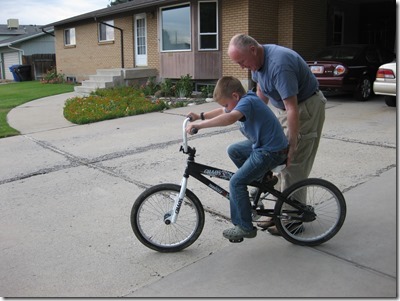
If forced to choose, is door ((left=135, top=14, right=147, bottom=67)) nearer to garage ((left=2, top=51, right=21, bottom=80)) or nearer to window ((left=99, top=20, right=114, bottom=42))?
window ((left=99, top=20, right=114, bottom=42))

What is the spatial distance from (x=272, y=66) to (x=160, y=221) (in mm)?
1595

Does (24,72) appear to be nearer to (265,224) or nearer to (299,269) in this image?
(265,224)

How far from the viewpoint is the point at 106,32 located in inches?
806

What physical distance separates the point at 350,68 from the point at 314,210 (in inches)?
346

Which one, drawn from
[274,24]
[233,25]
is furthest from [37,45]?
[274,24]

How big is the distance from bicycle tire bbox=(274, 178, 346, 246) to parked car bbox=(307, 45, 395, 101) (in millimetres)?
8422

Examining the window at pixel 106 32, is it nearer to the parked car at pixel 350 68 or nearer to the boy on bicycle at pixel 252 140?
the parked car at pixel 350 68

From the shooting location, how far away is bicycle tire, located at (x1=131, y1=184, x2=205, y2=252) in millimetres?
3535

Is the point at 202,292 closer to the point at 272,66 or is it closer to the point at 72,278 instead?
the point at 72,278

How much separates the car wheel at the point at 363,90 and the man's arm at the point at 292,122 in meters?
9.13

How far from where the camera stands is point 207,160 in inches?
253

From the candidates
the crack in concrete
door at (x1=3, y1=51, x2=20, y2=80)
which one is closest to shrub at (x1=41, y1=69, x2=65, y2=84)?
door at (x1=3, y1=51, x2=20, y2=80)

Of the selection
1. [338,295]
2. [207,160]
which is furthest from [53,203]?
[338,295]

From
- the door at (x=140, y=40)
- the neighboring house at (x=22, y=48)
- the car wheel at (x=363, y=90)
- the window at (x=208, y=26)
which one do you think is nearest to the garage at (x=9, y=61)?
the neighboring house at (x=22, y=48)
